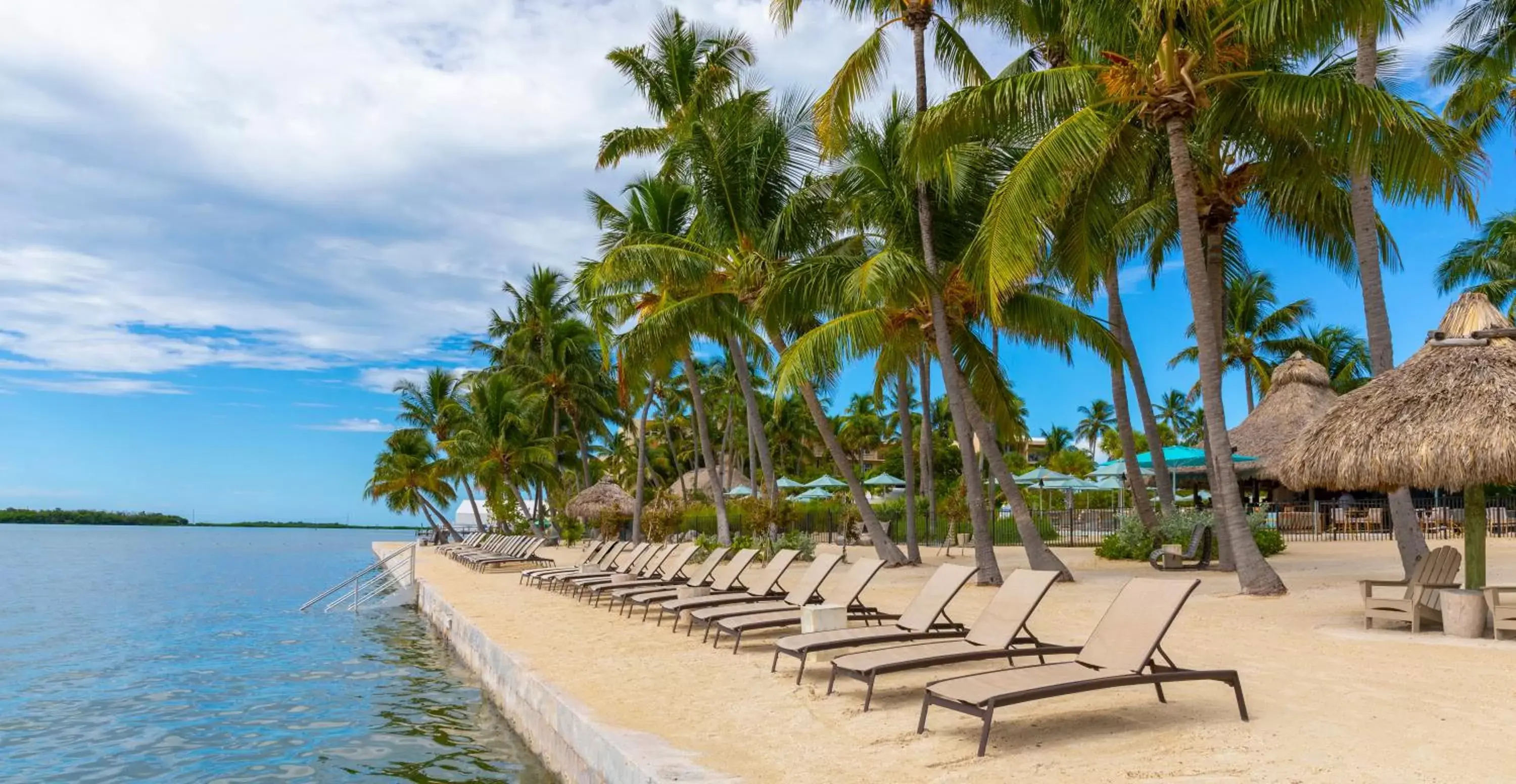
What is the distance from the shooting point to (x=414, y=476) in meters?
42.4

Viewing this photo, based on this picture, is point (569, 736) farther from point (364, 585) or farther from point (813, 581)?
point (364, 585)

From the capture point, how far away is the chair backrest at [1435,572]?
8.45 m

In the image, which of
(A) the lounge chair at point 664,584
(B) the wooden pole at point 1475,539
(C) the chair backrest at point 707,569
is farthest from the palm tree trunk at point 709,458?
(B) the wooden pole at point 1475,539

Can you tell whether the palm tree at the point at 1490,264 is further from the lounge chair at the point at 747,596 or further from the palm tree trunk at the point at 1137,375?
the lounge chair at the point at 747,596

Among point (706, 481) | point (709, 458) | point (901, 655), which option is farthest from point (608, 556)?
point (706, 481)

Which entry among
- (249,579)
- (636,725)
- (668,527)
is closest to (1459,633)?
(636,725)

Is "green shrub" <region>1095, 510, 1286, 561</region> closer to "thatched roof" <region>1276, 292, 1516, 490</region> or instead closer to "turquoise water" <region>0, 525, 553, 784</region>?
"thatched roof" <region>1276, 292, 1516, 490</region>

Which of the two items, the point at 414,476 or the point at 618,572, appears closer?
the point at 618,572

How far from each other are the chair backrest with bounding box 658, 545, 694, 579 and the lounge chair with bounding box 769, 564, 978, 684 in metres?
5.54

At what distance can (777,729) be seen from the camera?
557cm

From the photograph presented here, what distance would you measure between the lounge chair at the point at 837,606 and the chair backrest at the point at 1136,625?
2775 mm

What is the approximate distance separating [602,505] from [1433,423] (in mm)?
26477

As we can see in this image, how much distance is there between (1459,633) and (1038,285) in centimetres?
1225

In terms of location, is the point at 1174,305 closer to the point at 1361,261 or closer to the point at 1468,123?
the point at 1468,123
